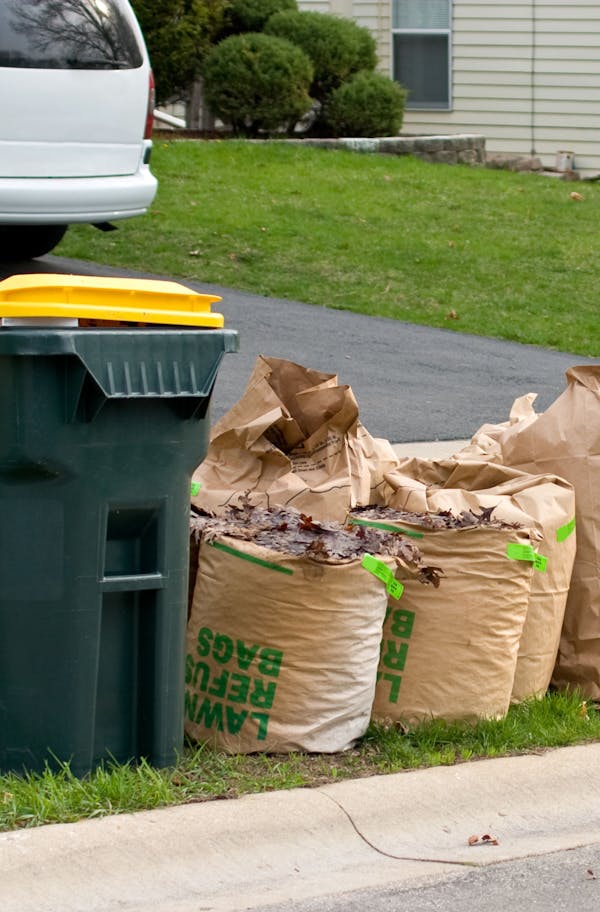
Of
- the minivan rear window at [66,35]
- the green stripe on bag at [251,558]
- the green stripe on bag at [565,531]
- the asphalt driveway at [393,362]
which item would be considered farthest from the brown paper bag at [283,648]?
the minivan rear window at [66,35]

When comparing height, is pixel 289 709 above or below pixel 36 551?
below

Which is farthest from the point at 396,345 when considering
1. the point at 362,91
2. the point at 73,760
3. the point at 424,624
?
the point at 362,91

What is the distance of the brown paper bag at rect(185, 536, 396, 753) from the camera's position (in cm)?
411

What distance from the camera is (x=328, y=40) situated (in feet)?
59.3

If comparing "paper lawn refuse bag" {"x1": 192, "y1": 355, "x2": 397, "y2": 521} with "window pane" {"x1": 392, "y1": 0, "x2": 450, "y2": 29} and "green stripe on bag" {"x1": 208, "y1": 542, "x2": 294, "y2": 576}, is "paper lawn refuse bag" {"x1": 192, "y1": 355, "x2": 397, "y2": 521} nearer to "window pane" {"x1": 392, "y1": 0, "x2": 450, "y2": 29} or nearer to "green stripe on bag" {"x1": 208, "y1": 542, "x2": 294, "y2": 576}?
"green stripe on bag" {"x1": 208, "y1": 542, "x2": 294, "y2": 576}

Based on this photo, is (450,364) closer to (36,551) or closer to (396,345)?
(396,345)

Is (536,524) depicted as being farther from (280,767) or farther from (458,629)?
(280,767)

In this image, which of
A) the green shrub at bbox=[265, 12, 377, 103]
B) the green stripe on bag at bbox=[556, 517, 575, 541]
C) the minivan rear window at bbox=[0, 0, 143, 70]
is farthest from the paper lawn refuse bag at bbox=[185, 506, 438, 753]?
the green shrub at bbox=[265, 12, 377, 103]

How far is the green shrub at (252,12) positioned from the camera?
60.8 ft

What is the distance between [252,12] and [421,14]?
2.64 meters

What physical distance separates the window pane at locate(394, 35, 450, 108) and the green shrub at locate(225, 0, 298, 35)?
1953 mm

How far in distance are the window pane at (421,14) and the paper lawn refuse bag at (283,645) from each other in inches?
660

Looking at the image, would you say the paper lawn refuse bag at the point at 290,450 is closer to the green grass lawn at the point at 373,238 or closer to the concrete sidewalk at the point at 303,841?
the concrete sidewalk at the point at 303,841

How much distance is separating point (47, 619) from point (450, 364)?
6265 millimetres
